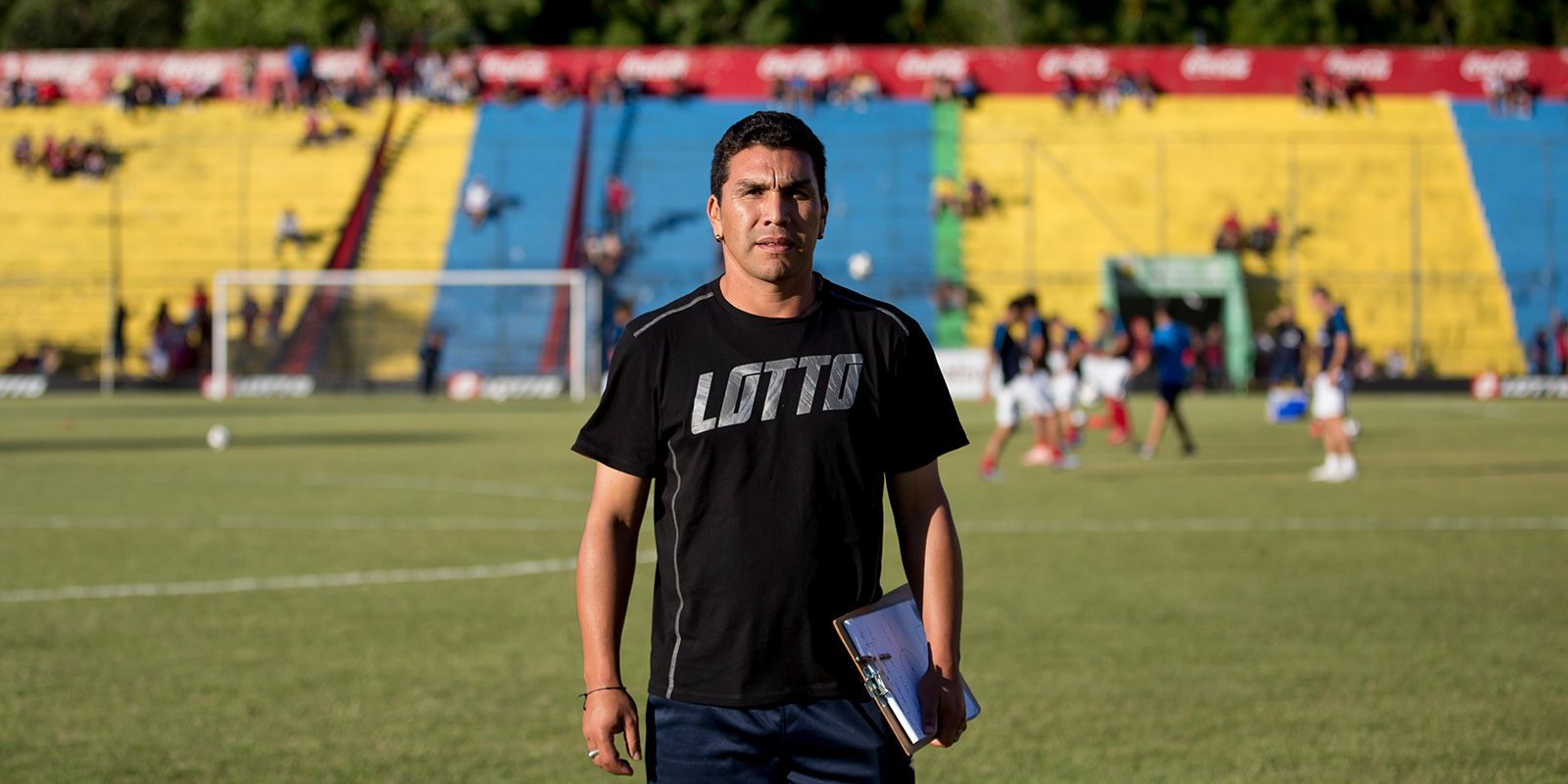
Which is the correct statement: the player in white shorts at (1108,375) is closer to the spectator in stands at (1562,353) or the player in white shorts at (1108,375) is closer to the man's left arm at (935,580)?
the spectator in stands at (1562,353)

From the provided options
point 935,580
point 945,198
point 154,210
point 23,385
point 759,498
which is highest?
point 945,198

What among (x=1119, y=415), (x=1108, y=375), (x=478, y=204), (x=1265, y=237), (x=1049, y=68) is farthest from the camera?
(x=1049, y=68)

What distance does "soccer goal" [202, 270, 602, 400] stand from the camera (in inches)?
1631

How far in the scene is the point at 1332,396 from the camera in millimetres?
19547

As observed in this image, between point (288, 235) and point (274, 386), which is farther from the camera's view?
point (288, 235)

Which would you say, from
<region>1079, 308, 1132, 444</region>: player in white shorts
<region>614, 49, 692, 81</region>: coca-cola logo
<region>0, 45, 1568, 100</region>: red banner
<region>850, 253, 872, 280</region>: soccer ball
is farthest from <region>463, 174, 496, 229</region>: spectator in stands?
<region>1079, 308, 1132, 444</region>: player in white shorts

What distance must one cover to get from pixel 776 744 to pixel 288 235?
144 feet

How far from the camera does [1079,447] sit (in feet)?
83.6

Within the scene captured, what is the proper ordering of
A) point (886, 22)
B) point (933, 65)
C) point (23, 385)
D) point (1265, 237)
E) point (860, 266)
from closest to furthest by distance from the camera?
1. point (860, 266)
2. point (23, 385)
3. point (1265, 237)
4. point (933, 65)
5. point (886, 22)

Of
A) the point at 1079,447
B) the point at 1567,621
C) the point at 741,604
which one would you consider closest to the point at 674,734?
the point at 741,604

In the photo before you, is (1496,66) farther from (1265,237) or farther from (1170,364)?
(1170,364)

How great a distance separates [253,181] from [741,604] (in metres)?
46.2

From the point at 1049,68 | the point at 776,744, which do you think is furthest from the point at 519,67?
the point at 776,744

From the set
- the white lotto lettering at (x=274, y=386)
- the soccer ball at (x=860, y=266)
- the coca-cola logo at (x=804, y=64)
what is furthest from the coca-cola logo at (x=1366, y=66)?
the white lotto lettering at (x=274, y=386)
